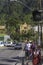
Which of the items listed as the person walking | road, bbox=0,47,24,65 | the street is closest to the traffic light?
the person walking

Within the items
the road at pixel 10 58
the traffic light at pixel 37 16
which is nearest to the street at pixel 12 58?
the road at pixel 10 58

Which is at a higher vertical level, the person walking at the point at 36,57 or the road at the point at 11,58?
the person walking at the point at 36,57

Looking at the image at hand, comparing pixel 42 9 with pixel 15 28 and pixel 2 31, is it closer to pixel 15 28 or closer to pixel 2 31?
pixel 15 28

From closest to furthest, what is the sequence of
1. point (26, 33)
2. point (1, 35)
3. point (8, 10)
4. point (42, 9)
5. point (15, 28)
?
point (42, 9), point (26, 33), point (15, 28), point (1, 35), point (8, 10)

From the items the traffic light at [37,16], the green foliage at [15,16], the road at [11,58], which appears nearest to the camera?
the traffic light at [37,16]

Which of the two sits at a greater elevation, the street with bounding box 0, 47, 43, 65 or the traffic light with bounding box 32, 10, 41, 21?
the traffic light with bounding box 32, 10, 41, 21

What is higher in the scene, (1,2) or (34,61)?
(1,2)

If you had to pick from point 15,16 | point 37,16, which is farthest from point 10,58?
Result: point 15,16

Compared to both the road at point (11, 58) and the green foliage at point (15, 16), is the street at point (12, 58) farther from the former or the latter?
the green foliage at point (15, 16)

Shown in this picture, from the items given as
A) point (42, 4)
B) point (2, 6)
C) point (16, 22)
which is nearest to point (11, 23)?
point (16, 22)

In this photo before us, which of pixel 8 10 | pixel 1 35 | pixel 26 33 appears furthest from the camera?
pixel 8 10

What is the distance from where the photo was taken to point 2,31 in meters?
132

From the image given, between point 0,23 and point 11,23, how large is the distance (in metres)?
32.8

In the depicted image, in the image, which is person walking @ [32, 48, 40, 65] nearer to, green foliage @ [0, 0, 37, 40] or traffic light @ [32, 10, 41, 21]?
traffic light @ [32, 10, 41, 21]
